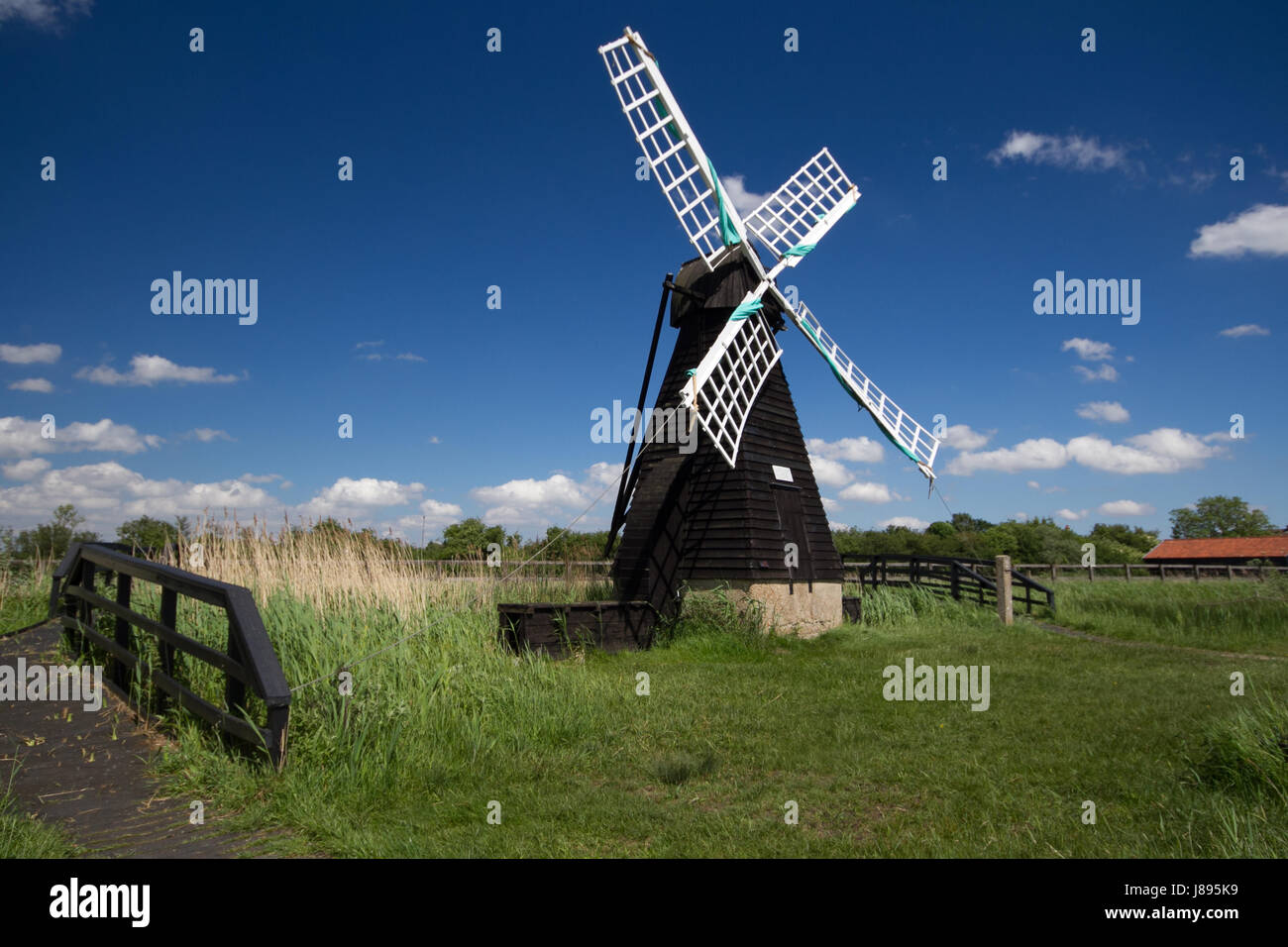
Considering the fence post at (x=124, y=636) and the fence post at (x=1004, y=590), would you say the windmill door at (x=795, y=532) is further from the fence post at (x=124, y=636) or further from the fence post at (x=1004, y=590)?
the fence post at (x=124, y=636)

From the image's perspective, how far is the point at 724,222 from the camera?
42.1 ft

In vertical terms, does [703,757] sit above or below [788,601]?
below

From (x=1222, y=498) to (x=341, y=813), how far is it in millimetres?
93346

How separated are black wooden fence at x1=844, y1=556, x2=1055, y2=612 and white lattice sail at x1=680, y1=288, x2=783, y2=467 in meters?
6.93

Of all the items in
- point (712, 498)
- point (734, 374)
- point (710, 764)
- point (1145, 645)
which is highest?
point (734, 374)

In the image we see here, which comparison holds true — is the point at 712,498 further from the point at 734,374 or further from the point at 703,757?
the point at 703,757

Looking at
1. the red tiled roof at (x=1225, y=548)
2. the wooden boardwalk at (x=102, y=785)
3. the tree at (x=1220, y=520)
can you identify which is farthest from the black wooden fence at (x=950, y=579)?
the tree at (x=1220, y=520)

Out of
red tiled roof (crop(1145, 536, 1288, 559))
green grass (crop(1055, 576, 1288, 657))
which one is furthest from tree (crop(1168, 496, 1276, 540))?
green grass (crop(1055, 576, 1288, 657))

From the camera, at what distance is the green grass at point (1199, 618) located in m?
12.6

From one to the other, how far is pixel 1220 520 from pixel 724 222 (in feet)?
276

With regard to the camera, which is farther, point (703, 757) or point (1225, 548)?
point (1225, 548)

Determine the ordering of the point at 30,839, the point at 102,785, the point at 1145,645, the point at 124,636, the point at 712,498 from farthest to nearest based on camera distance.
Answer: the point at 1145,645 < the point at 712,498 < the point at 124,636 < the point at 102,785 < the point at 30,839

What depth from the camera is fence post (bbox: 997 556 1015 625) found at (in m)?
15.2

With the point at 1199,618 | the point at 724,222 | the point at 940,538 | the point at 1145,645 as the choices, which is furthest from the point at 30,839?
the point at 940,538
